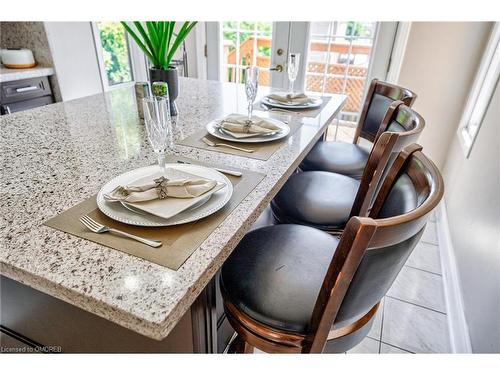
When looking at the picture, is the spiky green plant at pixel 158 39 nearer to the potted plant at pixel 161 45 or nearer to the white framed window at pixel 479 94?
the potted plant at pixel 161 45

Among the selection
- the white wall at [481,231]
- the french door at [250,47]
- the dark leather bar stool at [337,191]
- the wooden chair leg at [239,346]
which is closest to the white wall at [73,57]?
the french door at [250,47]

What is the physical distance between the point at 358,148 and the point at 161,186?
1.33 m

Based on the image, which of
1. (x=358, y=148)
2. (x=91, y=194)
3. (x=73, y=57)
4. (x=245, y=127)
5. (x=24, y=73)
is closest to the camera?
(x=91, y=194)

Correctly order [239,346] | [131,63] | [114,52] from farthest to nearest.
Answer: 1. [131,63]
2. [114,52]
3. [239,346]

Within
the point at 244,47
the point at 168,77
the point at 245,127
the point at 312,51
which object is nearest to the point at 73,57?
the point at 244,47

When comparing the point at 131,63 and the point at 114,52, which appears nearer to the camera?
the point at 114,52

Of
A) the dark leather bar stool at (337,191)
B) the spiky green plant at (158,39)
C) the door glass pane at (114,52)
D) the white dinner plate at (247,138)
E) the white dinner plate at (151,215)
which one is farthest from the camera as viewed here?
the door glass pane at (114,52)

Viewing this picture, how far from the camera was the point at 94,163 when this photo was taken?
0.93m

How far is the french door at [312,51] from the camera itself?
98.0 inches

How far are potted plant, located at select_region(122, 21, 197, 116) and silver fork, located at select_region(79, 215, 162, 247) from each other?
800 mm

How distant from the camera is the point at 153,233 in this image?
0.62 metres

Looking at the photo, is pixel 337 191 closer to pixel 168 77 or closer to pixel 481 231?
pixel 481 231

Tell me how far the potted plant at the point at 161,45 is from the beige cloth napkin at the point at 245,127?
1.06 ft
